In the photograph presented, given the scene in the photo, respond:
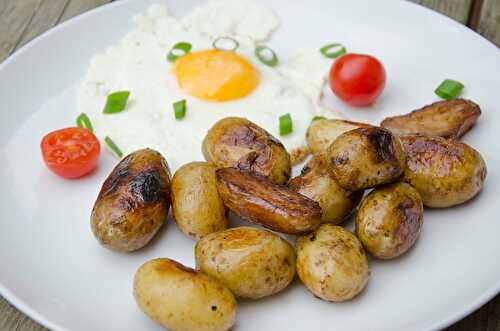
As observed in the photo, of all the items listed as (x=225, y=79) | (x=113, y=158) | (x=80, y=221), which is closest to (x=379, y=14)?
(x=225, y=79)

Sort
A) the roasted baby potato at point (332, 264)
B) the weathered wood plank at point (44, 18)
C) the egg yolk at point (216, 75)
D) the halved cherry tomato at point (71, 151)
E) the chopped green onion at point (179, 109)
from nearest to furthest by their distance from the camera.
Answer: the roasted baby potato at point (332, 264) → the halved cherry tomato at point (71, 151) → the chopped green onion at point (179, 109) → the egg yolk at point (216, 75) → the weathered wood plank at point (44, 18)

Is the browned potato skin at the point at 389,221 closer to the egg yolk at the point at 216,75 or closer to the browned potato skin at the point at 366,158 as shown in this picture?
the browned potato skin at the point at 366,158

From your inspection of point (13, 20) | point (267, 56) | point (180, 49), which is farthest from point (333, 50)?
point (13, 20)

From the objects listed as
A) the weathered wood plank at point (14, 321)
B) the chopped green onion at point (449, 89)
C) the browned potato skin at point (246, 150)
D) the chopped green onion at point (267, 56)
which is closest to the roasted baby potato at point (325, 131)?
the browned potato skin at point (246, 150)

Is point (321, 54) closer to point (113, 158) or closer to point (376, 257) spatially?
point (113, 158)

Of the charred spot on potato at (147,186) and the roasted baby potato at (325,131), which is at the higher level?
the charred spot on potato at (147,186)

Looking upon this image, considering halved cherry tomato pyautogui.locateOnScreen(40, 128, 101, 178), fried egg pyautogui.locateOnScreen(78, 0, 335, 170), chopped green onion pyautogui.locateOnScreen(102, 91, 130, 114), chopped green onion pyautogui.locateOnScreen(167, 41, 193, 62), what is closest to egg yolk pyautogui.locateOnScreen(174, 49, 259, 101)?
fried egg pyautogui.locateOnScreen(78, 0, 335, 170)

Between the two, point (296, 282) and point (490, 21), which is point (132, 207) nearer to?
point (296, 282)
